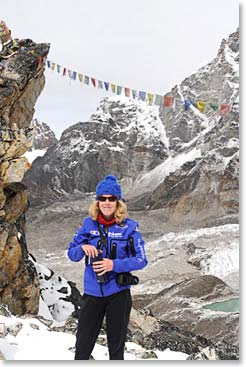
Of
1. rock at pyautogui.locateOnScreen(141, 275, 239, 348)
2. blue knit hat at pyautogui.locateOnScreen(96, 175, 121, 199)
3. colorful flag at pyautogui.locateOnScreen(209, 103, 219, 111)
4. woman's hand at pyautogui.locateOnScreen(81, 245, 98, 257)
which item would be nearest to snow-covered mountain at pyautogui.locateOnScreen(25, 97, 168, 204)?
rock at pyautogui.locateOnScreen(141, 275, 239, 348)

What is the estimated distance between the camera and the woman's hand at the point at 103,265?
186 cm

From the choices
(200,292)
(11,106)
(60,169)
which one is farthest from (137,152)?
(11,106)

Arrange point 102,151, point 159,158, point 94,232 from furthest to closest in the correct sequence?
point 159,158 < point 102,151 < point 94,232

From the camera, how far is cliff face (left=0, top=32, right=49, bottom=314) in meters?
6.50

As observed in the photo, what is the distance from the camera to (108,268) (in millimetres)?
1872

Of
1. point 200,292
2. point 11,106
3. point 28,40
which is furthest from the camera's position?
point 200,292

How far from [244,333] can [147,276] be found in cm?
3638

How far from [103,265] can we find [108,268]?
0.03 m

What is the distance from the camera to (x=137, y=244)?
1927 millimetres

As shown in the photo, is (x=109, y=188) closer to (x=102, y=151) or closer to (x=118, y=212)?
(x=118, y=212)

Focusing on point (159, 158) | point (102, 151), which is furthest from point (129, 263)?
point (159, 158)

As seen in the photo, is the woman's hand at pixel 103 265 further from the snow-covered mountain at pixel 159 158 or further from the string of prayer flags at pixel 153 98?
the snow-covered mountain at pixel 159 158

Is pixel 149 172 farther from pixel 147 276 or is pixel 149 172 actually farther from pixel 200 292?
pixel 200 292

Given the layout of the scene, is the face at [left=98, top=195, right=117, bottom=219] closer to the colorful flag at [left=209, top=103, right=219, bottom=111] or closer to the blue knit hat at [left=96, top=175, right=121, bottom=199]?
the blue knit hat at [left=96, top=175, right=121, bottom=199]
